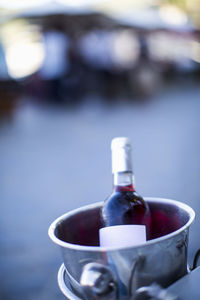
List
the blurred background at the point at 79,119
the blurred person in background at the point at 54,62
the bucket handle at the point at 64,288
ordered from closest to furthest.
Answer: the bucket handle at the point at 64,288 → the blurred background at the point at 79,119 → the blurred person in background at the point at 54,62

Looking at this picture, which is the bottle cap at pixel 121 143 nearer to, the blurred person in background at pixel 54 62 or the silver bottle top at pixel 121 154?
the silver bottle top at pixel 121 154

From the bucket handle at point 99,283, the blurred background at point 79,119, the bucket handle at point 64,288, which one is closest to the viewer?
the bucket handle at point 99,283

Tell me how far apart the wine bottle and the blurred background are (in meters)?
0.92

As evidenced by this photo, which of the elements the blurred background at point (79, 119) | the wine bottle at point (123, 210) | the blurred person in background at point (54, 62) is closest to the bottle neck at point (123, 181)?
the wine bottle at point (123, 210)

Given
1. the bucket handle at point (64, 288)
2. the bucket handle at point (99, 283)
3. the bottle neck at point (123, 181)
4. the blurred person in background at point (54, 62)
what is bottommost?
the bucket handle at point (64, 288)

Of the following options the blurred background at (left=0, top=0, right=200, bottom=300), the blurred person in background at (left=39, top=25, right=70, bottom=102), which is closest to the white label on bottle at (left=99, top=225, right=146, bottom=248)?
the blurred background at (left=0, top=0, right=200, bottom=300)

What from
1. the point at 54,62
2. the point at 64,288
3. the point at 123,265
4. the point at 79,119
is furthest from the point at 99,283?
the point at 54,62

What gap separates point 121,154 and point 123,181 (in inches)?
3.4

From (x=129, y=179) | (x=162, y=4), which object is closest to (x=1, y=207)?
(x=129, y=179)

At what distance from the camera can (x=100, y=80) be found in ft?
35.3

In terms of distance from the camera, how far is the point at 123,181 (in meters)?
0.90

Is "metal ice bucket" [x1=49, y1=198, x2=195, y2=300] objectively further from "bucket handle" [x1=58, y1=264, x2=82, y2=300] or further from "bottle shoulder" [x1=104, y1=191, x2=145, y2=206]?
"bottle shoulder" [x1=104, y1=191, x2=145, y2=206]

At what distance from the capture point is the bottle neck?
0.88 meters

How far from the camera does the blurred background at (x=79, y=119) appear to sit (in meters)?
3.18
